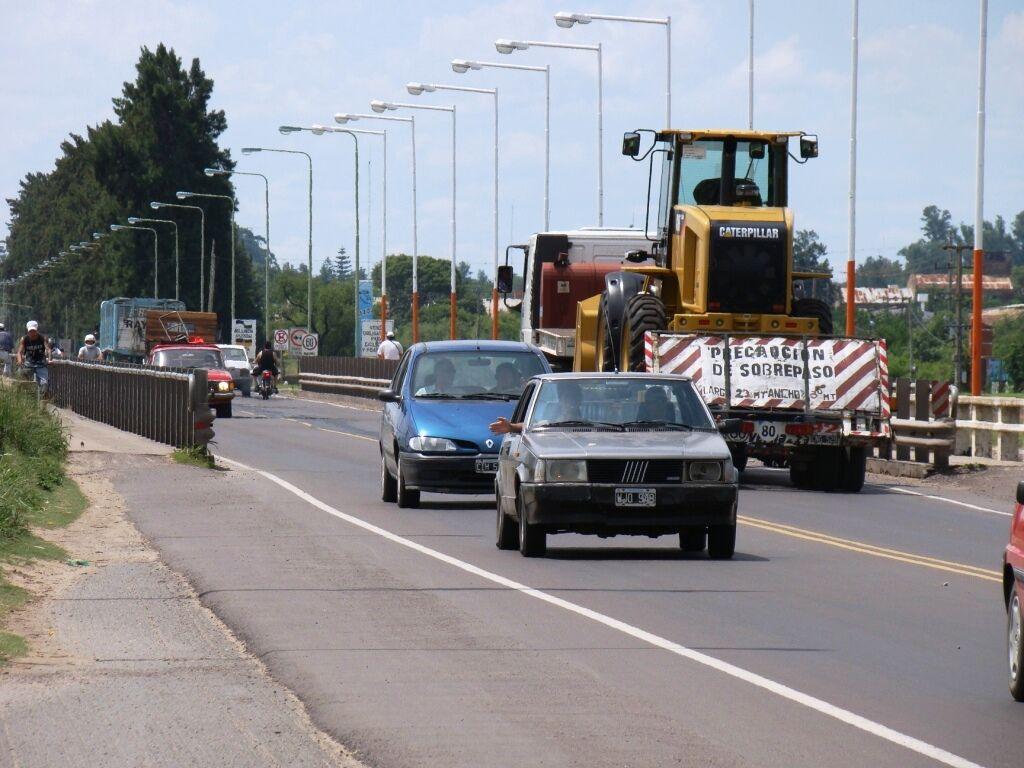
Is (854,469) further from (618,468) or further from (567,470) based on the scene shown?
(567,470)

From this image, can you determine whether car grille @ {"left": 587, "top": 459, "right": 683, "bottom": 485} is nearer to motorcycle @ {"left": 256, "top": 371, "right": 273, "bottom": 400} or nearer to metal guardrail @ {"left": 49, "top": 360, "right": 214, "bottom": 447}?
metal guardrail @ {"left": 49, "top": 360, "right": 214, "bottom": 447}

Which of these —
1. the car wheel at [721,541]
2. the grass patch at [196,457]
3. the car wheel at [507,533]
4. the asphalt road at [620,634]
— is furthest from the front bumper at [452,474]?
the grass patch at [196,457]

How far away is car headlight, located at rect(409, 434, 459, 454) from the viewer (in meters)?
20.0

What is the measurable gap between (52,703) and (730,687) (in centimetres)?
313

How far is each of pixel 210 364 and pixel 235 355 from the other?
41.2 ft

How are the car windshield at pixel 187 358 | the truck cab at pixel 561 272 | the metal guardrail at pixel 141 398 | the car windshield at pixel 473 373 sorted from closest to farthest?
the car windshield at pixel 473 373
the metal guardrail at pixel 141 398
the truck cab at pixel 561 272
the car windshield at pixel 187 358

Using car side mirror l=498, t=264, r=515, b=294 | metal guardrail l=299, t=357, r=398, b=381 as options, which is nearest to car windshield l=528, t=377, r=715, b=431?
car side mirror l=498, t=264, r=515, b=294

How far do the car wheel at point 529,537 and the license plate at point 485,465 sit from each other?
4.19 meters

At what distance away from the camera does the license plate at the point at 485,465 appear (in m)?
20.0

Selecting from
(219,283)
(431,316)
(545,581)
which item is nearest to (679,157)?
(545,581)

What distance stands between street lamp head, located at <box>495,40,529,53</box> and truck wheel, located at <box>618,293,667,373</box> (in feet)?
82.7

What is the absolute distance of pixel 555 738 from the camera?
8.07 metres

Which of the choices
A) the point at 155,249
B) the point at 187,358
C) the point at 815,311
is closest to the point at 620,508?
the point at 815,311

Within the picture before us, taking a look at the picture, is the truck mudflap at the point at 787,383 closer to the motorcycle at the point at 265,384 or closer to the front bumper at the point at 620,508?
the front bumper at the point at 620,508
